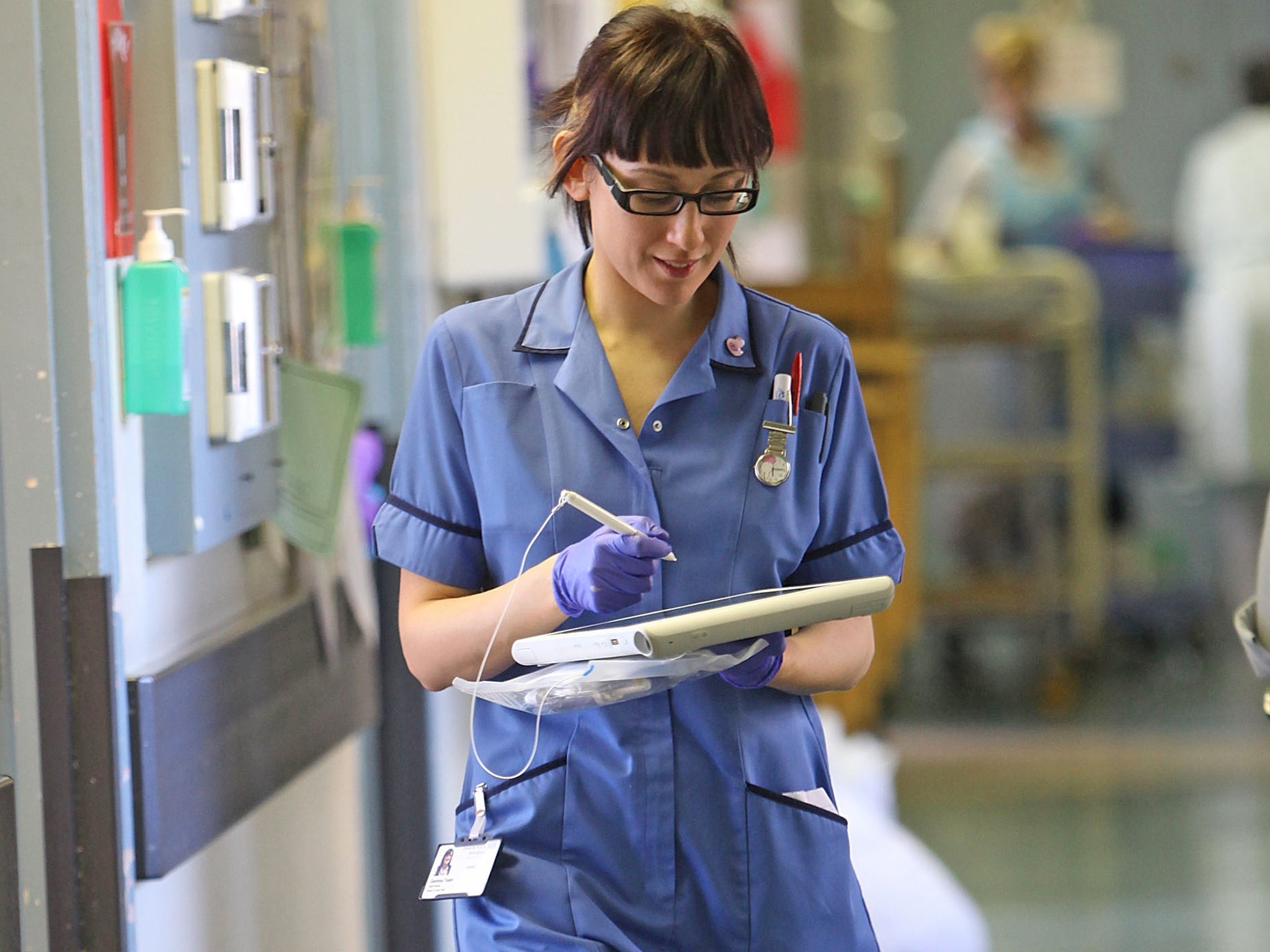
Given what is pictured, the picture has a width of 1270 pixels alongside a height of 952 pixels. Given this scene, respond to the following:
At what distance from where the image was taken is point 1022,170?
6.32m

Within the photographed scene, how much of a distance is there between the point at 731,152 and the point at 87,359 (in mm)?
659

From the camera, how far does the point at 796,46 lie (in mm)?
4797

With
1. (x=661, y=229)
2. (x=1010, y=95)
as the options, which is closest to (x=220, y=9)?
(x=661, y=229)

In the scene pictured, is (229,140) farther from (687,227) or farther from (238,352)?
(687,227)

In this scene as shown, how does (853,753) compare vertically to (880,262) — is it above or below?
below

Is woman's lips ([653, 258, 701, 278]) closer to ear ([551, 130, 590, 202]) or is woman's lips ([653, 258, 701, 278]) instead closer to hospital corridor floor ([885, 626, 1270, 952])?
ear ([551, 130, 590, 202])

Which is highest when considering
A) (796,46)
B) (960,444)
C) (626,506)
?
(796,46)

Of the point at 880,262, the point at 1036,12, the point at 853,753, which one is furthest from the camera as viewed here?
the point at 1036,12

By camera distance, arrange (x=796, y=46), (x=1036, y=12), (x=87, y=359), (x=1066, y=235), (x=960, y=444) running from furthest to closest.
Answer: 1. (x=1036, y=12)
2. (x=1066, y=235)
3. (x=960, y=444)
4. (x=796, y=46)
5. (x=87, y=359)

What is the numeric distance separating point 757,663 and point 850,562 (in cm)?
15

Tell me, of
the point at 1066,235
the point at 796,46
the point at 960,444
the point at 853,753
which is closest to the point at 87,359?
the point at 853,753

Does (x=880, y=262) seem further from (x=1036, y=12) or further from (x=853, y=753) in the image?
(x=1036, y=12)

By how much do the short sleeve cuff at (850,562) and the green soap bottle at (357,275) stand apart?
45.3 inches

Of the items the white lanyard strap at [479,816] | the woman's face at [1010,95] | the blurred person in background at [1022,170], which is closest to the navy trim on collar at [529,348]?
the white lanyard strap at [479,816]
